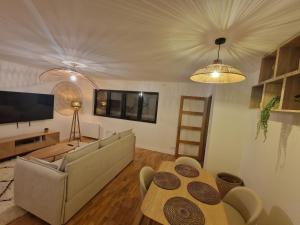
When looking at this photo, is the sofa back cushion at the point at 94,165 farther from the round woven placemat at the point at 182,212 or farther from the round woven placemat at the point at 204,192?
the round woven placemat at the point at 204,192

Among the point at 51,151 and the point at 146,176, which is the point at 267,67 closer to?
the point at 146,176

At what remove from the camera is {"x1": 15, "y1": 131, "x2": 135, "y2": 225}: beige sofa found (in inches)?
65.2

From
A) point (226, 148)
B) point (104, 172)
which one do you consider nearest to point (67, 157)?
point (104, 172)

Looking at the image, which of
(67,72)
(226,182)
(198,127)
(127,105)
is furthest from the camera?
(127,105)

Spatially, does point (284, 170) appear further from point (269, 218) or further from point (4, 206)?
point (4, 206)

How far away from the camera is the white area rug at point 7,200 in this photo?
180cm

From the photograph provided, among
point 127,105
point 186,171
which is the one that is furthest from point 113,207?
point 127,105

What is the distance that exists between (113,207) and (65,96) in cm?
404

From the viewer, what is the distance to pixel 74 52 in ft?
7.39

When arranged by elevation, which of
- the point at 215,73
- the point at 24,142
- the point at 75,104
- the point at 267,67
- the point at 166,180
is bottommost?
the point at 24,142

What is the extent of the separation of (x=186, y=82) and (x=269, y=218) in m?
3.39

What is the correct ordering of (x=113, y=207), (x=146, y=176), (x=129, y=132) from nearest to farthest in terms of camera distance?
(x=146, y=176)
(x=113, y=207)
(x=129, y=132)

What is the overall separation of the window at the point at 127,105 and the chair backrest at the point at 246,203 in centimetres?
324

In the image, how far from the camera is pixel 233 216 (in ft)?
5.01
